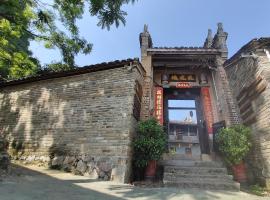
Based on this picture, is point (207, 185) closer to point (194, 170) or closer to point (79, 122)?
point (194, 170)

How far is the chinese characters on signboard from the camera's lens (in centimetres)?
1166

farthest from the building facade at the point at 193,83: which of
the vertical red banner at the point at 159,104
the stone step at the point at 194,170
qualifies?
the stone step at the point at 194,170

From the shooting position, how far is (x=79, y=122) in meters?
8.39

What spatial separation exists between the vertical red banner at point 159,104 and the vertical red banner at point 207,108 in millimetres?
1968

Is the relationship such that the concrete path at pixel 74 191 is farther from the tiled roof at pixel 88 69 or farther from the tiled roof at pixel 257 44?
the tiled roof at pixel 257 44

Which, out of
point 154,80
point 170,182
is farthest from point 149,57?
point 170,182

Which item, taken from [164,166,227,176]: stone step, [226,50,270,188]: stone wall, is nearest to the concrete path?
[164,166,227,176]: stone step

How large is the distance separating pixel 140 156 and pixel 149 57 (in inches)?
196

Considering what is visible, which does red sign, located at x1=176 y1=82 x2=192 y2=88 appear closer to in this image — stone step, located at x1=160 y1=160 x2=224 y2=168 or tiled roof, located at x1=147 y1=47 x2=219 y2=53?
tiled roof, located at x1=147 y1=47 x2=219 y2=53

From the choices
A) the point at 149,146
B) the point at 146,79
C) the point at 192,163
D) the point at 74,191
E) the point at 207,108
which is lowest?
the point at 74,191

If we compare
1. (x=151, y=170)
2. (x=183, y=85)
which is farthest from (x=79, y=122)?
(x=183, y=85)

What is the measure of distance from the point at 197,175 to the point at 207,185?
2.51ft

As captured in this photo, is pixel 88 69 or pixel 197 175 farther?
pixel 88 69

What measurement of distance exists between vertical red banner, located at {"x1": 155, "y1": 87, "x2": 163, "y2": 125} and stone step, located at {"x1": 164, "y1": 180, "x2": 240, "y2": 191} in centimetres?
363
